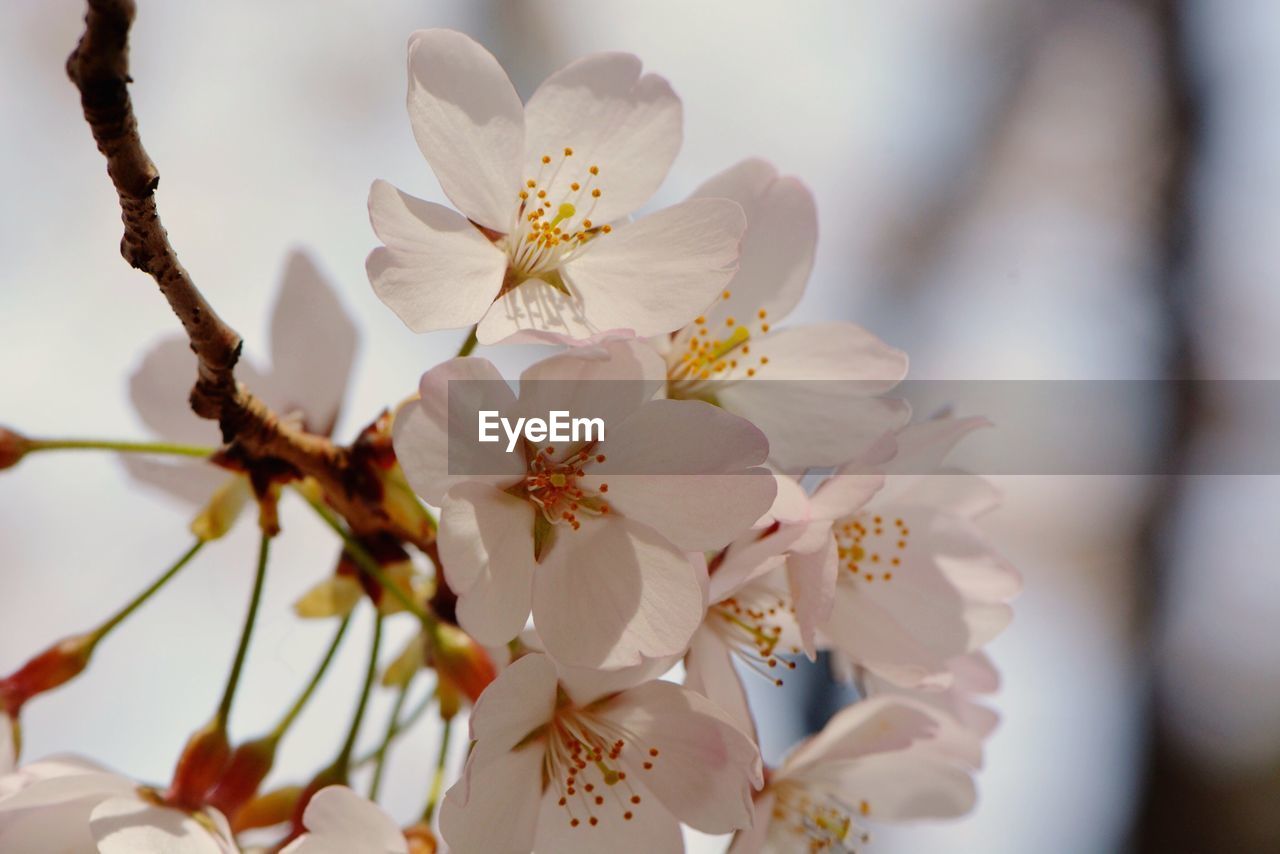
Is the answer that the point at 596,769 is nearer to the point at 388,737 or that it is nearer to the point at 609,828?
the point at 609,828

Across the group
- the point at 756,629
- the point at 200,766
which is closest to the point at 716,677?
the point at 756,629

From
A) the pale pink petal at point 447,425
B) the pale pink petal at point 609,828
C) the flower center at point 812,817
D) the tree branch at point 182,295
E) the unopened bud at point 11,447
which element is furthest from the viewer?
the flower center at point 812,817

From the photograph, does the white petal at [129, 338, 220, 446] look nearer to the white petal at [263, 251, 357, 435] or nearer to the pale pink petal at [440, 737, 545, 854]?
the white petal at [263, 251, 357, 435]

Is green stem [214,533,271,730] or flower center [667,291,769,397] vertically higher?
flower center [667,291,769,397]

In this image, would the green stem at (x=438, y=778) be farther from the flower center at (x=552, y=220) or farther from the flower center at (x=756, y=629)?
the flower center at (x=552, y=220)

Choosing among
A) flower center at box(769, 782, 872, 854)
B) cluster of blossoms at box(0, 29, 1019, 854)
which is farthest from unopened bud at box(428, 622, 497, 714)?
flower center at box(769, 782, 872, 854)

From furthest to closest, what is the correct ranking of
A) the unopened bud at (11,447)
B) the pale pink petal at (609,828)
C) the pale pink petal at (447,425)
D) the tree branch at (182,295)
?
1. the unopened bud at (11,447)
2. the pale pink petal at (609,828)
3. the pale pink petal at (447,425)
4. the tree branch at (182,295)

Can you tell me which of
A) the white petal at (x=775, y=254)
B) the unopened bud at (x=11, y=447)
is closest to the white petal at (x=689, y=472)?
the white petal at (x=775, y=254)
